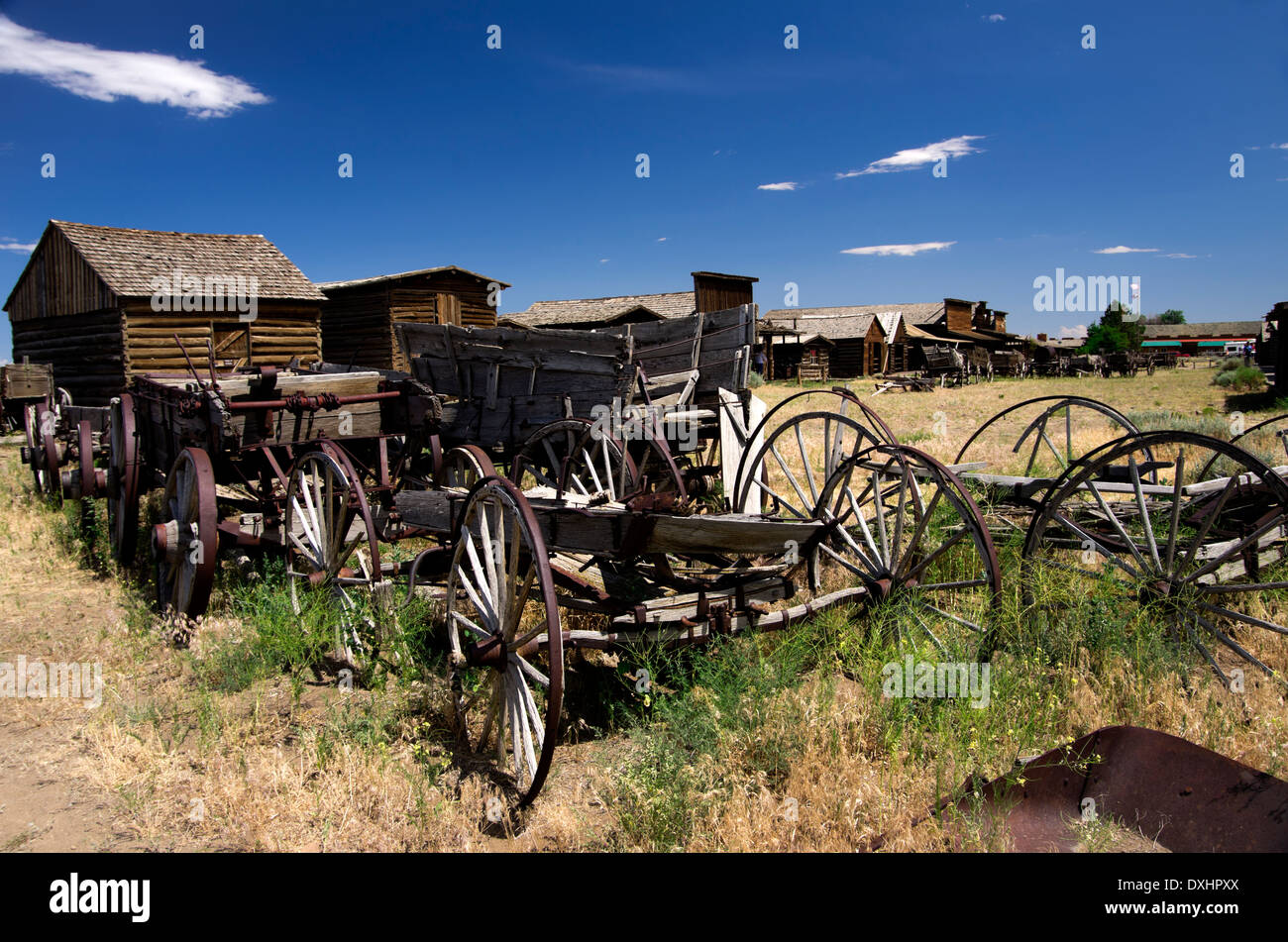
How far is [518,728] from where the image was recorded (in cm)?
330

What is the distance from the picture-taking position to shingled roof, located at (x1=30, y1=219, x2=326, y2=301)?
16922 mm

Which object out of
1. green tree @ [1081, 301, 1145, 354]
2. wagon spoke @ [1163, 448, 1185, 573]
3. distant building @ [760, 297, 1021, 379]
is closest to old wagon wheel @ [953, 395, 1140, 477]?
wagon spoke @ [1163, 448, 1185, 573]

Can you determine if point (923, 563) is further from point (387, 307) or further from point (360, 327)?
point (360, 327)

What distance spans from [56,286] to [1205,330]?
393 ft

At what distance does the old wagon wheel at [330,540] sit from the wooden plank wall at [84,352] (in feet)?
46.5

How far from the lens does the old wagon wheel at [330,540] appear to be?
14.9 ft

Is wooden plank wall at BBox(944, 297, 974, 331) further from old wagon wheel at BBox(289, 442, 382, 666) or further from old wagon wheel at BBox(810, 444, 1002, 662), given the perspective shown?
old wagon wheel at BBox(289, 442, 382, 666)

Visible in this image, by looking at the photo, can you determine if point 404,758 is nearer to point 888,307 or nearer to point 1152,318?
point 888,307

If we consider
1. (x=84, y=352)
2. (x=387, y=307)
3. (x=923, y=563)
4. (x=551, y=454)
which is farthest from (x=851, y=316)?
(x=923, y=563)

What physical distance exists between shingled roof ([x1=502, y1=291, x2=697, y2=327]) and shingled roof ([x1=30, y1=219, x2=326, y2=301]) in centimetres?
1198

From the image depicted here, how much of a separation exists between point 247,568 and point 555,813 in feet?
12.4

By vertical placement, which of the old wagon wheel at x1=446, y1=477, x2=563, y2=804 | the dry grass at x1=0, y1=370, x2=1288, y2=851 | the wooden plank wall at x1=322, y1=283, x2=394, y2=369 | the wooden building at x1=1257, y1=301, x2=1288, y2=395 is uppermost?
the wooden plank wall at x1=322, y1=283, x2=394, y2=369

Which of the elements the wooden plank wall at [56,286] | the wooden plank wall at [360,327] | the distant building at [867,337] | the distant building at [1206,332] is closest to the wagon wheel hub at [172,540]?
the wooden plank wall at [56,286]
